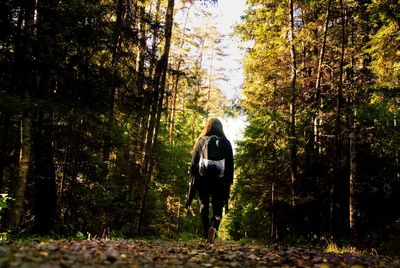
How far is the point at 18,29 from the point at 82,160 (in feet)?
17.5

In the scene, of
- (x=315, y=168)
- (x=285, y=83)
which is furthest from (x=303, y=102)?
(x=315, y=168)

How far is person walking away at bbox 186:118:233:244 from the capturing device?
24.6ft

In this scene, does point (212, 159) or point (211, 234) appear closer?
point (211, 234)

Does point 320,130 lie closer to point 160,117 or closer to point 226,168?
point 160,117

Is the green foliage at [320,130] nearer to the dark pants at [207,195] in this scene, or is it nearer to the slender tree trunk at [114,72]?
the slender tree trunk at [114,72]

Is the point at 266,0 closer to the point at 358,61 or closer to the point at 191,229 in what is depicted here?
the point at 358,61

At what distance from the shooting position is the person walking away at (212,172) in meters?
7.49

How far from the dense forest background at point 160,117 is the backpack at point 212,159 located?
238cm

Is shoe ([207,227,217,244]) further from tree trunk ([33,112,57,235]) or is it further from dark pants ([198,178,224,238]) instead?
tree trunk ([33,112,57,235])

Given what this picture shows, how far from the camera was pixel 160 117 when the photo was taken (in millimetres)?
15703

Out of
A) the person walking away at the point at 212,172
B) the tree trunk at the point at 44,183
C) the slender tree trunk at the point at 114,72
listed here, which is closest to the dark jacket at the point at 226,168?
the person walking away at the point at 212,172

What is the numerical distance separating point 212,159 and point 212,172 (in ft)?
0.84

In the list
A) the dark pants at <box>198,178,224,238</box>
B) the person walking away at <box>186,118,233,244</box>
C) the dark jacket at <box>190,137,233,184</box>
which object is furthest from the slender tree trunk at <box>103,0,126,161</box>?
the dark pants at <box>198,178,224,238</box>

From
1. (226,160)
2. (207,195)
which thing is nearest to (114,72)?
(226,160)
